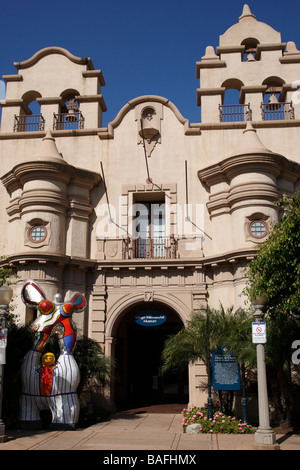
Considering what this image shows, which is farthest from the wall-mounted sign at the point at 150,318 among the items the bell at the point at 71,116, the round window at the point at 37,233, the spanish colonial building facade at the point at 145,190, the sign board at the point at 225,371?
the bell at the point at 71,116

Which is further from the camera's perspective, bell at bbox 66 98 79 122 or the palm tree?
bell at bbox 66 98 79 122

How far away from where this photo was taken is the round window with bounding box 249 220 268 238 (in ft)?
58.6

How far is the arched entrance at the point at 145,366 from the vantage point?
68.8 feet

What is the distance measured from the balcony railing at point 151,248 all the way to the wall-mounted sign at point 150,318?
7.67 ft

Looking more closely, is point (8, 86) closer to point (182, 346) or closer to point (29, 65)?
point (29, 65)

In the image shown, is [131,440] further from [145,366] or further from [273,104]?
[273,104]

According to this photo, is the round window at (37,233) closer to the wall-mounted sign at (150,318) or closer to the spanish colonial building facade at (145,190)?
the spanish colonial building facade at (145,190)

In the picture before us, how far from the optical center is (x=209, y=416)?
47.5 feet

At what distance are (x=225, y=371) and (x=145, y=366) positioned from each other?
289 inches

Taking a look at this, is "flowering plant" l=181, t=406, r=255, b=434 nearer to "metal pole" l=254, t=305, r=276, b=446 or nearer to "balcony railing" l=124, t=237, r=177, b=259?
"metal pole" l=254, t=305, r=276, b=446

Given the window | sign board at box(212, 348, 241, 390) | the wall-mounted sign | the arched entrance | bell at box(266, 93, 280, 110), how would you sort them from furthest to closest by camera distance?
bell at box(266, 93, 280, 110) < the arched entrance < the window < the wall-mounted sign < sign board at box(212, 348, 241, 390)

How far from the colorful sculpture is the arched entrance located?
6.61m

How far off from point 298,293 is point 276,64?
1428cm

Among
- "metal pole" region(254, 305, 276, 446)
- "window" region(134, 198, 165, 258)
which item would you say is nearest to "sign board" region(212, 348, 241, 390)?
"metal pole" region(254, 305, 276, 446)
